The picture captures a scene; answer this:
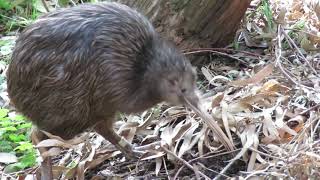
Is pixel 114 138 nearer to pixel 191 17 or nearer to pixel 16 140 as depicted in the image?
pixel 16 140

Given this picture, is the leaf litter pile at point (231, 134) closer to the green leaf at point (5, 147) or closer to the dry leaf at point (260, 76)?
the dry leaf at point (260, 76)

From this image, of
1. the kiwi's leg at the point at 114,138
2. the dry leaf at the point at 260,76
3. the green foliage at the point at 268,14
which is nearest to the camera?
the kiwi's leg at the point at 114,138

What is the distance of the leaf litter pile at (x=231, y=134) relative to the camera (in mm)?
3139

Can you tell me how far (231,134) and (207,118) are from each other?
0.81 feet

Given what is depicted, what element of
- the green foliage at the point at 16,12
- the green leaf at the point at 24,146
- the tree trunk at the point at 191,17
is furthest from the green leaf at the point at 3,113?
the green foliage at the point at 16,12

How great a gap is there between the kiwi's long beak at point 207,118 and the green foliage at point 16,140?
3.00 ft

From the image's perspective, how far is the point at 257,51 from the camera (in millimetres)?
4258

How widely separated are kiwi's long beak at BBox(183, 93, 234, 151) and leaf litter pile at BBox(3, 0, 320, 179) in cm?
4

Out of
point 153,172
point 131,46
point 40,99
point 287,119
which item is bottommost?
point 153,172

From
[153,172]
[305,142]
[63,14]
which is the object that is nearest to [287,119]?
[305,142]

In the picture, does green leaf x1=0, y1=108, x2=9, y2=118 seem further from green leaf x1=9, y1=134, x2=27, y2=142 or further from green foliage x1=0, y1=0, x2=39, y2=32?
green foliage x1=0, y1=0, x2=39, y2=32

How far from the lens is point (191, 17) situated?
3961mm

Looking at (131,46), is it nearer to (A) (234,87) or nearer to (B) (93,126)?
(B) (93,126)

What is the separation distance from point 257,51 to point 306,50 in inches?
11.6
